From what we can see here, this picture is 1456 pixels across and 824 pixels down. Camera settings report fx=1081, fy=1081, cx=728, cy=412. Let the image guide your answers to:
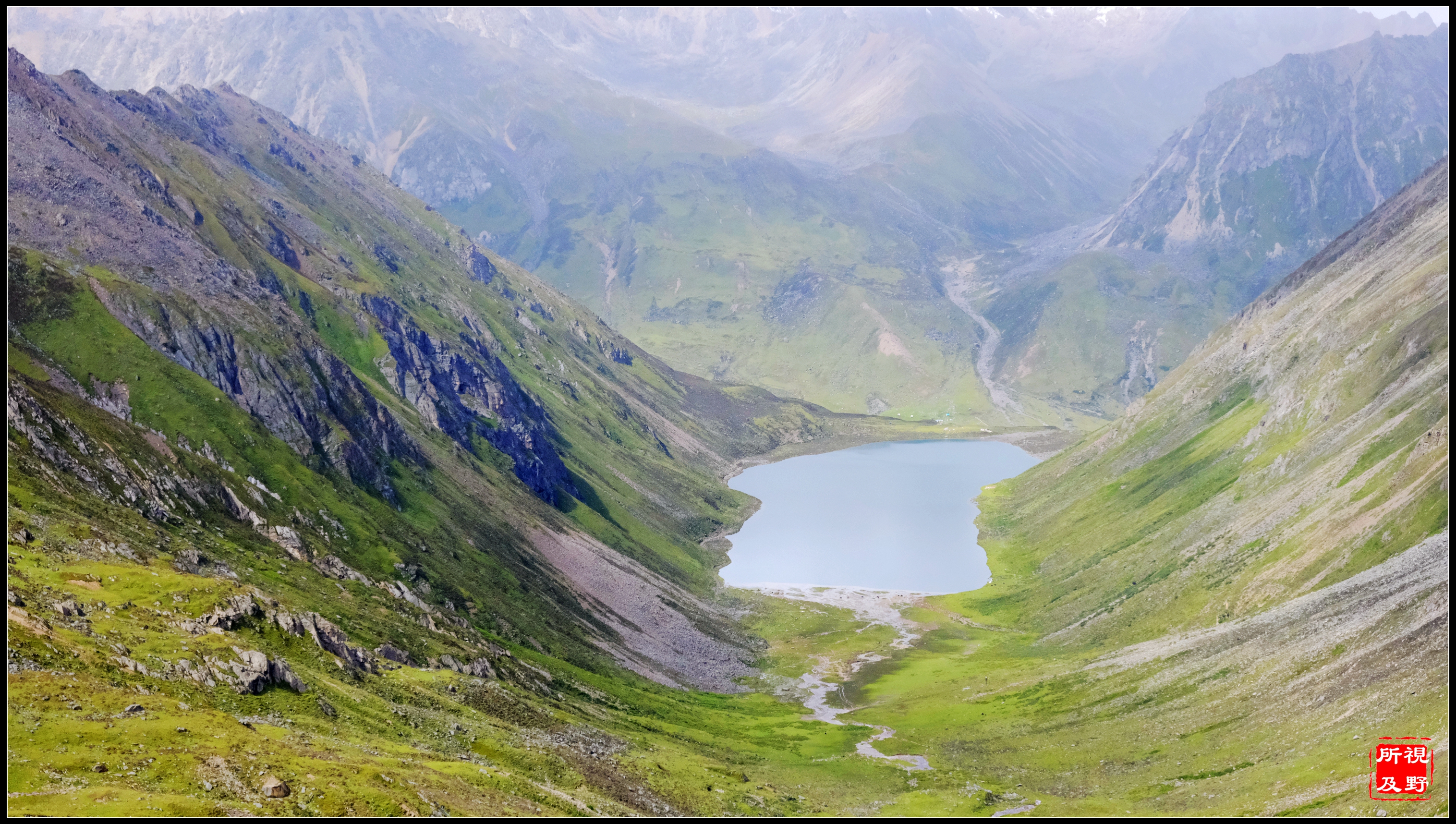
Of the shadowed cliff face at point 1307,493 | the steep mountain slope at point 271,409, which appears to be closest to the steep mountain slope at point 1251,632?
the shadowed cliff face at point 1307,493

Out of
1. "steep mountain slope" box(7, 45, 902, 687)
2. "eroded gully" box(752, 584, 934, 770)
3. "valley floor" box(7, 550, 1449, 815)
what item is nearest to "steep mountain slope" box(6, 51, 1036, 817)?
"valley floor" box(7, 550, 1449, 815)

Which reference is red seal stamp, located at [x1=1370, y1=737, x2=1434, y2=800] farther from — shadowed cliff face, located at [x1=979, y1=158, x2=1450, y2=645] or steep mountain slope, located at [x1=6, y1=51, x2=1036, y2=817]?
steep mountain slope, located at [x1=6, y1=51, x2=1036, y2=817]

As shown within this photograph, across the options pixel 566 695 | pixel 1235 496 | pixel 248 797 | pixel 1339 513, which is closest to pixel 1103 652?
pixel 1339 513

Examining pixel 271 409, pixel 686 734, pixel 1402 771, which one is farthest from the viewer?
pixel 271 409

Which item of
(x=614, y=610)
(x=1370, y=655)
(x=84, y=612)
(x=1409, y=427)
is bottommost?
(x=84, y=612)

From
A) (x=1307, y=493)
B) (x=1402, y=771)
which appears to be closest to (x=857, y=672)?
(x=1307, y=493)

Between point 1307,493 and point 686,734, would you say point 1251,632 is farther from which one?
point 686,734

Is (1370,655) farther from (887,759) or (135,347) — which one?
(135,347)

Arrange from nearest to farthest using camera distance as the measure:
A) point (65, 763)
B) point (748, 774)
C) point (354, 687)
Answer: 1. point (65, 763)
2. point (354, 687)
3. point (748, 774)
